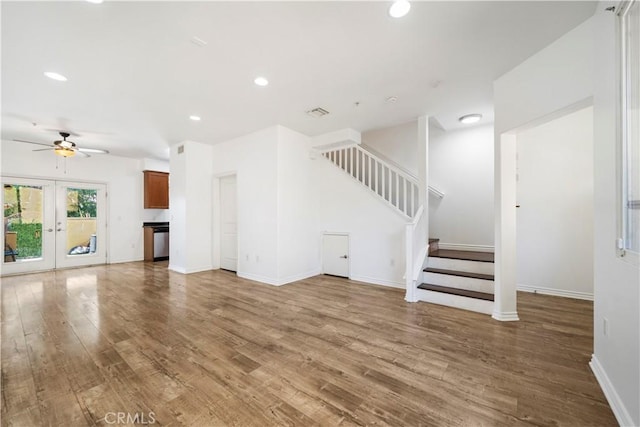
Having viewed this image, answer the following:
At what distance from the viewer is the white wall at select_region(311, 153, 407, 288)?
439 cm

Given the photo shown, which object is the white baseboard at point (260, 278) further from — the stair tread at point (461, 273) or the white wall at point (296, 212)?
the stair tread at point (461, 273)

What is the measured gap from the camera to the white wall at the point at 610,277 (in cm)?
142

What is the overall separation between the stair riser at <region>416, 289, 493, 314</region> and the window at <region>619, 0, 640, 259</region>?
1.75m

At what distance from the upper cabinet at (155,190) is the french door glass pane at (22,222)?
2.07 metres

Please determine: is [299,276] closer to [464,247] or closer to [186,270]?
[186,270]

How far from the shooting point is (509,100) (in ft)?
9.36

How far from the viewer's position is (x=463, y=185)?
15.9 ft

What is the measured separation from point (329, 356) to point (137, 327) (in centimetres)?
221

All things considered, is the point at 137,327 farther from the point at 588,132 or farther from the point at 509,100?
the point at 588,132

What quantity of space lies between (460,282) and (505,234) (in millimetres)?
940

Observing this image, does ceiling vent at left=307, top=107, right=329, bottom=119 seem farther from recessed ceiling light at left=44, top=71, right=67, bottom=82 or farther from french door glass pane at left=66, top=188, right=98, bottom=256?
french door glass pane at left=66, top=188, right=98, bottom=256

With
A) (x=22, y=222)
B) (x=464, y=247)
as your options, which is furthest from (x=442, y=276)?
(x=22, y=222)

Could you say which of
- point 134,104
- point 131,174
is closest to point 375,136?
point 134,104

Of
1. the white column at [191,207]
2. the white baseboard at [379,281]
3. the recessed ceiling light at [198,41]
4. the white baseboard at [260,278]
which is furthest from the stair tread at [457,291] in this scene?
the white column at [191,207]
